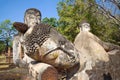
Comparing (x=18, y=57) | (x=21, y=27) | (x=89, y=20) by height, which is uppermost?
(x=21, y=27)

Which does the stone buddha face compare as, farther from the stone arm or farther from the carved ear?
the stone arm

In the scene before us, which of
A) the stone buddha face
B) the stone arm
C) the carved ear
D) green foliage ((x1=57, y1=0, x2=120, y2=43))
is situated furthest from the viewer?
green foliage ((x1=57, y1=0, x2=120, y2=43))

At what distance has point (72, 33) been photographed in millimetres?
18156

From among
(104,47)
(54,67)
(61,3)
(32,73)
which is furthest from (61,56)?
(61,3)

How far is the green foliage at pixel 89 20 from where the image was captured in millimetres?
17414

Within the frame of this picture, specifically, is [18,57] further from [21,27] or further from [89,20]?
[89,20]

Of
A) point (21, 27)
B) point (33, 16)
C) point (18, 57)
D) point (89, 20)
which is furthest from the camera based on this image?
point (89, 20)

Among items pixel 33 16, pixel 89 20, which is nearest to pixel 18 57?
pixel 33 16

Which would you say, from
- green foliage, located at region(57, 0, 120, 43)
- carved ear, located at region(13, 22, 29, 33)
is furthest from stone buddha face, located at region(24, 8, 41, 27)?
green foliage, located at region(57, 0, 120, 43)

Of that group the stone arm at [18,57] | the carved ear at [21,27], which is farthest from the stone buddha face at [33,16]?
the stone arm at [18,57]

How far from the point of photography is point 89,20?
17.5 meters

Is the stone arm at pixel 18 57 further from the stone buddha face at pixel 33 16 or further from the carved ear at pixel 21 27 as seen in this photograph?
the carved ear at pixel 21 27

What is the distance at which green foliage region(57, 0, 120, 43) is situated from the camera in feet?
57.1

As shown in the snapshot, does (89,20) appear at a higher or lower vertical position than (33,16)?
lower
